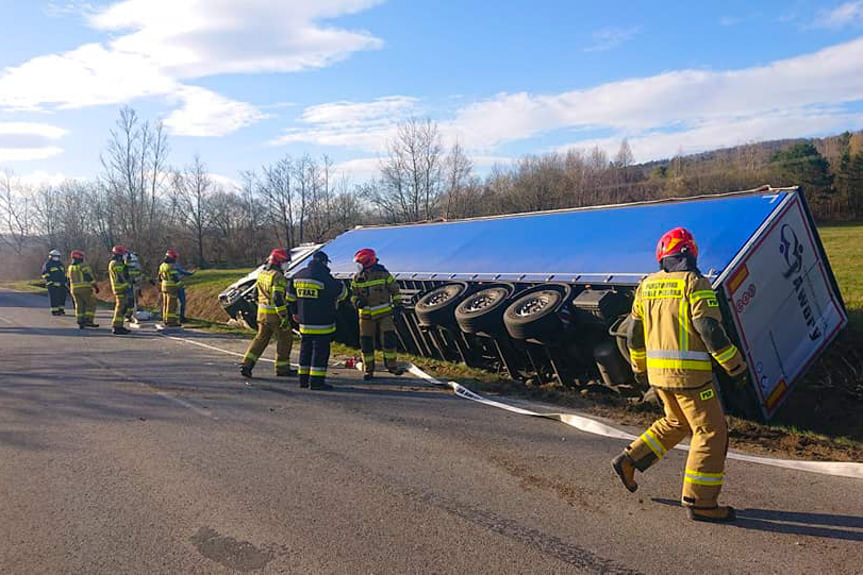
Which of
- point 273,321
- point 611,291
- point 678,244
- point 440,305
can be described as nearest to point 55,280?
point 273,321

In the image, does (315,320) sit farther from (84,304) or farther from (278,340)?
(84,304)

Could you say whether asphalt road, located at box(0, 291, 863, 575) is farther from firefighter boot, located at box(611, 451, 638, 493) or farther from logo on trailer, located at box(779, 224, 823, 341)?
logo on trailer, located at box(779, 224, 823, 341)

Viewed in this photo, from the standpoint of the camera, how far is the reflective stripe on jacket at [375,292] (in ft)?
29.4

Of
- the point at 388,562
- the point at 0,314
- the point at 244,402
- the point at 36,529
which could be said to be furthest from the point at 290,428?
the point at 0,314

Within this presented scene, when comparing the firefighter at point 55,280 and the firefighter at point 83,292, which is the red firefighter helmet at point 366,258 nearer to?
the firefighter at point 83,292

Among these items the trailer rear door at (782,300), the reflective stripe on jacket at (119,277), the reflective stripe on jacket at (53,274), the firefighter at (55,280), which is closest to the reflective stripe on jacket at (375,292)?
the trailer rear door at (782,300)

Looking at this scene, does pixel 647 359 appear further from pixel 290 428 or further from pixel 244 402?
pixel 244 402

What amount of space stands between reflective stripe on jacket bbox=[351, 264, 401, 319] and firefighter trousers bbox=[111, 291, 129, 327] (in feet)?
25.0

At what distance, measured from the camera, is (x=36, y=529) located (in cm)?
412

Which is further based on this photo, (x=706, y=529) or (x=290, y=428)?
(x=290, y=428)

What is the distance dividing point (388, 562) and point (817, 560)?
2289 millimetres

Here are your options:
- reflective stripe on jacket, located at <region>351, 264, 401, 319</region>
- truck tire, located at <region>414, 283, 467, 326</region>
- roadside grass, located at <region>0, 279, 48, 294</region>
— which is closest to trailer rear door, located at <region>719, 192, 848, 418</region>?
truck tire, located at <region>414, 283, 467, 326</region>

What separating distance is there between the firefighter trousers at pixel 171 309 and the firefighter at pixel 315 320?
8.09 m

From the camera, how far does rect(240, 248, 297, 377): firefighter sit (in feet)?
29.1
